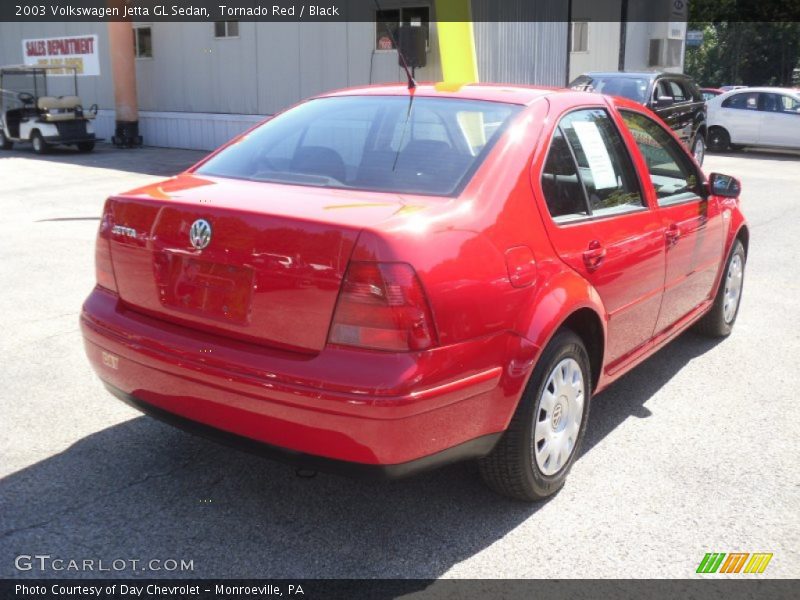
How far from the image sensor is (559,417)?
345 centimetres

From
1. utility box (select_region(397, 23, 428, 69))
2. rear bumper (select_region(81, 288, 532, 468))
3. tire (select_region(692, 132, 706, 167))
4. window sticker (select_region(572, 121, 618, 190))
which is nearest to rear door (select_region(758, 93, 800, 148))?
tire (select_region(692, 132, 706, 167))

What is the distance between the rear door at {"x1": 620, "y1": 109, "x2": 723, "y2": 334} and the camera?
14.2 feet

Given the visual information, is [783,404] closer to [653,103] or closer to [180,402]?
[180,402]

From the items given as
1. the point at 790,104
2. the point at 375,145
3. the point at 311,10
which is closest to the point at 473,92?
the point at 375,145

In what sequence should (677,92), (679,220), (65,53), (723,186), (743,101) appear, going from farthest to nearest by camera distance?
(65,53), (743,101), (677,92), (723,186), (679,220)

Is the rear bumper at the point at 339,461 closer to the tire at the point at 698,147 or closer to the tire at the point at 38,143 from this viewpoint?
the tire at the point at 698,147

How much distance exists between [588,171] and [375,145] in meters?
0.93

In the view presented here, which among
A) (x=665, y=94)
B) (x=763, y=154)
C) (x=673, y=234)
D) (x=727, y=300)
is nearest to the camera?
(x=673, y=234)

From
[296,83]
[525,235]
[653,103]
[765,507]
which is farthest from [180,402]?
[296,83]

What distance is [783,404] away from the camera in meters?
4.57

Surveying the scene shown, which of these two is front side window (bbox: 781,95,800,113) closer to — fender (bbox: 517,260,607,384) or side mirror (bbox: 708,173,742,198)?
side mirror (bbox: 708,173,742,198)

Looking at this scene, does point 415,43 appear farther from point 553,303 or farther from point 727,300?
point 553,303

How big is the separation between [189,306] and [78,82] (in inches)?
946

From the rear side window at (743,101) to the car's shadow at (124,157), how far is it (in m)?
12.4
